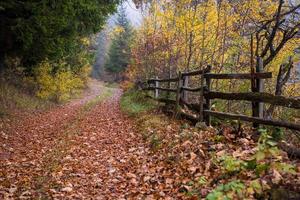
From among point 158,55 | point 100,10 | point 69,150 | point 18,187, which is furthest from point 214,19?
point 18,187

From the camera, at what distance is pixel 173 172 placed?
5.94m

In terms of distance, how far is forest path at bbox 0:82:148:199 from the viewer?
5527mm

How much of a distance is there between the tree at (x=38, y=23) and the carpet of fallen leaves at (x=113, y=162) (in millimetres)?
2957

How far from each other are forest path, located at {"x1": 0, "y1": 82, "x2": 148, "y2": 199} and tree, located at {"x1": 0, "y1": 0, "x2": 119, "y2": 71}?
2.70 metres

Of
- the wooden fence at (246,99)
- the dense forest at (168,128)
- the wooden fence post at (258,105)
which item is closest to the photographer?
the dense forest at (168,128)

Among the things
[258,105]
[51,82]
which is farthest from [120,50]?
[258,105]

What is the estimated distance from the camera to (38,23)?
394 inches

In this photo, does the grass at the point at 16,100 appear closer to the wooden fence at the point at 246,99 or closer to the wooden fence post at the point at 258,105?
the wooden fence at the point at 246,99

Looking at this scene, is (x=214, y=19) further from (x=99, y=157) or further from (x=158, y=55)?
(x=99, y=157)

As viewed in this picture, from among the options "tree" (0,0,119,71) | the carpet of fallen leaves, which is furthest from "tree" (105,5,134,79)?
the carpet of fallen leaves

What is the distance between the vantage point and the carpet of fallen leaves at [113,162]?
5.33 metres

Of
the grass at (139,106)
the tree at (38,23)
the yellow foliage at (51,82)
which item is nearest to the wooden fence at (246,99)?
the grass at (139,106)

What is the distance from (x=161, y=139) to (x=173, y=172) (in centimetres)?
211

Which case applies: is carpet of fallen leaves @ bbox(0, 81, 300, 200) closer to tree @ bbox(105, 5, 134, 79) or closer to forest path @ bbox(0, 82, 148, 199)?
forest path @ bbox(0, 82, 148, 199)
